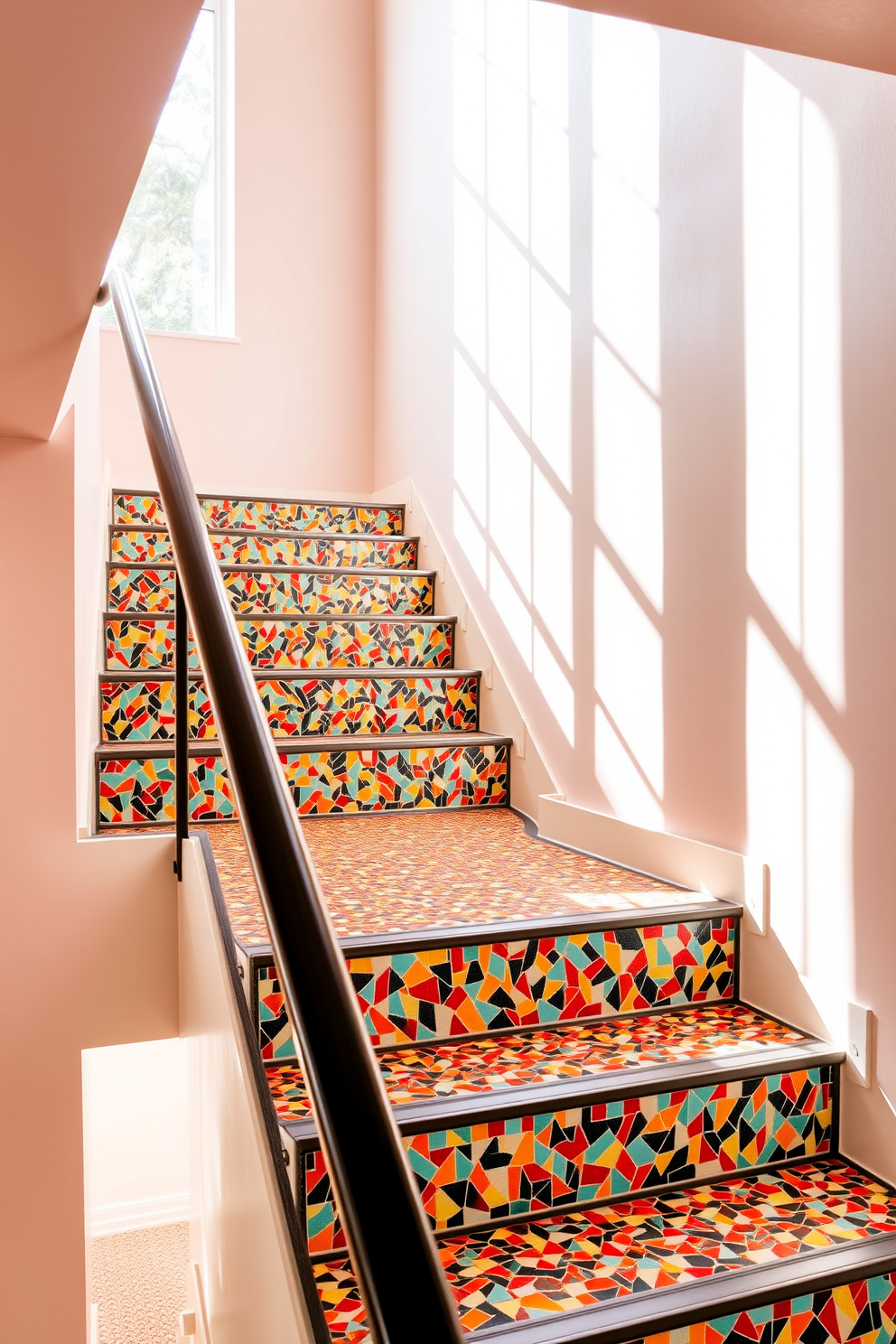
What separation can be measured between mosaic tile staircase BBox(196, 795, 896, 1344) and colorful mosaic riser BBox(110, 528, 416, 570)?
1651mm

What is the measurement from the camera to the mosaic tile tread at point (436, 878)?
1985 mm

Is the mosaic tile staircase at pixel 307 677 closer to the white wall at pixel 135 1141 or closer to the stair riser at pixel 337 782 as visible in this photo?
the stair riser at pixel 337 782

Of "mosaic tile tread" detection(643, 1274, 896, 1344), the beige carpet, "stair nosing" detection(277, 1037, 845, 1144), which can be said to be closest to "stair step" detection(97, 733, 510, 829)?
"stair nosing" detection(277, 1037, 845, 1144)

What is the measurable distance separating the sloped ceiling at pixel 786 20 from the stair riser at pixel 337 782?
188 cm

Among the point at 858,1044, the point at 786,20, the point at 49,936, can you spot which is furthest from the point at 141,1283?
the point at 786,20

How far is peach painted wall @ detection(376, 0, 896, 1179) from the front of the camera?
5.68 feet

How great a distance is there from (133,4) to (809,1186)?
1832 millimetres

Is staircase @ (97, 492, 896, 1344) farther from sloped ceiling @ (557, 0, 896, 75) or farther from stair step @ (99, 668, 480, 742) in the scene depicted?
sloped ceiling @ (557, 0, 896, 75)

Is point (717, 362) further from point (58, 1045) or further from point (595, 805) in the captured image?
point (58, 1045)

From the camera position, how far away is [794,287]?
1.89 metres

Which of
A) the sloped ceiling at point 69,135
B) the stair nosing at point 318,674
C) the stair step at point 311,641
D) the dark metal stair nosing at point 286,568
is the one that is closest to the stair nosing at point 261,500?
the dark metal stair nosing at point 286,568

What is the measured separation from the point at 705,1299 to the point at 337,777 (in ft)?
5.81

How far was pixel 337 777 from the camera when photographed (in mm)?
2904

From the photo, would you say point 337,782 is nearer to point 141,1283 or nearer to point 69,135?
point 69,135
